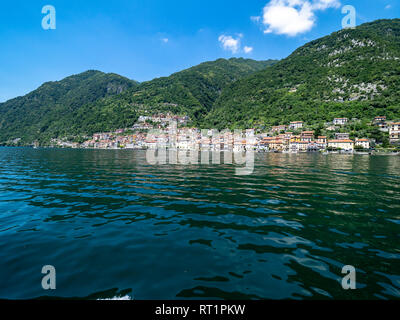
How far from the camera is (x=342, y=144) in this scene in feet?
337

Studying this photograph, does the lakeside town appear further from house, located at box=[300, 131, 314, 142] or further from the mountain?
the mountain

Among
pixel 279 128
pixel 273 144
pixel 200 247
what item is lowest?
pixel 200 247

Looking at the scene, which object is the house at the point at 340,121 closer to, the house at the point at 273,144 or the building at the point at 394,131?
the building at the point at 394,131

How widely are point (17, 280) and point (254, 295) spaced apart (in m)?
5.77

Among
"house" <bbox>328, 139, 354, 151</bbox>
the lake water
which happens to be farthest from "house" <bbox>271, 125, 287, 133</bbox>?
the lake water

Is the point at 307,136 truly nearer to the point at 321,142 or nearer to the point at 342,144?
the point at 321,142

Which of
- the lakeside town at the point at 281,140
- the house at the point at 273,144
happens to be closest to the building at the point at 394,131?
the lakeside town at the point at 281,140

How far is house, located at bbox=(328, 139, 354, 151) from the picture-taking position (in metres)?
100

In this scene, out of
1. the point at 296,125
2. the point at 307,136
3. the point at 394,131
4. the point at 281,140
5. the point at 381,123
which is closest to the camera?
the point at 394,131

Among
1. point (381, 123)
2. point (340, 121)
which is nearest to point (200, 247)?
point (381, 123)

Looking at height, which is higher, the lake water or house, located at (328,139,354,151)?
house, located at (328,139,354,151)

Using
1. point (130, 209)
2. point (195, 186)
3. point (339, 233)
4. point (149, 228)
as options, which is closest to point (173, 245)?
point (149, 228)
